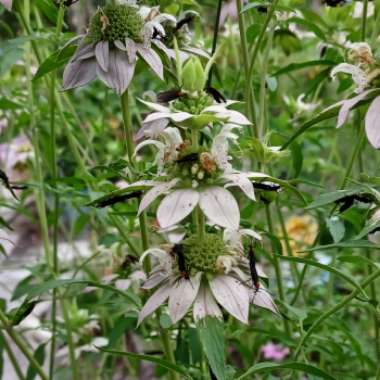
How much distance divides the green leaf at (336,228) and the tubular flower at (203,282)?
5.2 inches

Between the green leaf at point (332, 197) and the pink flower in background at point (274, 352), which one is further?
the pink flower in background at point (274, 352)

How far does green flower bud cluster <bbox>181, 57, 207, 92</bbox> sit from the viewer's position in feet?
1.99

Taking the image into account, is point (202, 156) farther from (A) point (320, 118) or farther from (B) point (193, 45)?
(B) point (193, 45)

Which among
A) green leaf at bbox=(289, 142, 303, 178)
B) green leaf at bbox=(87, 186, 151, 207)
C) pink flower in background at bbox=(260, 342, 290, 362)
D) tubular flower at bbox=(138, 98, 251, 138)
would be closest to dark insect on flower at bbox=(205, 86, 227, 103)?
tubular flower at bbox=(138, 98, 251, 138)

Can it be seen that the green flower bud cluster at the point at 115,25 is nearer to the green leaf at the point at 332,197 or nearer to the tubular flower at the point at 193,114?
the tubular flower at the point at 193,114

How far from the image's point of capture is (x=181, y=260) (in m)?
0.62

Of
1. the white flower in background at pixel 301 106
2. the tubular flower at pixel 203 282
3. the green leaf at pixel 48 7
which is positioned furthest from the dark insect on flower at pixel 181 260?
the white flower in background at pixel 301 106

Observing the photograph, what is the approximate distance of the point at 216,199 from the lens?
1.91 ft

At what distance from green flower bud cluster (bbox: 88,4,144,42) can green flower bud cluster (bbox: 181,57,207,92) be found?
14 cm

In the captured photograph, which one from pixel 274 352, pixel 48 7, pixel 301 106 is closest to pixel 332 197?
pixel 48 7

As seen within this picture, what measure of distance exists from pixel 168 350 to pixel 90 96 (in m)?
1.33

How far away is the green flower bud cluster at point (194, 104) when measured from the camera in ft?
2.00

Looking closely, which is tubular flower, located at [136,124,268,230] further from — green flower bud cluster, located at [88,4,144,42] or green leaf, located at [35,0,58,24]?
green leaf, located at [35,0,58,24]

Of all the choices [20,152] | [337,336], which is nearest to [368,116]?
[337,336]
